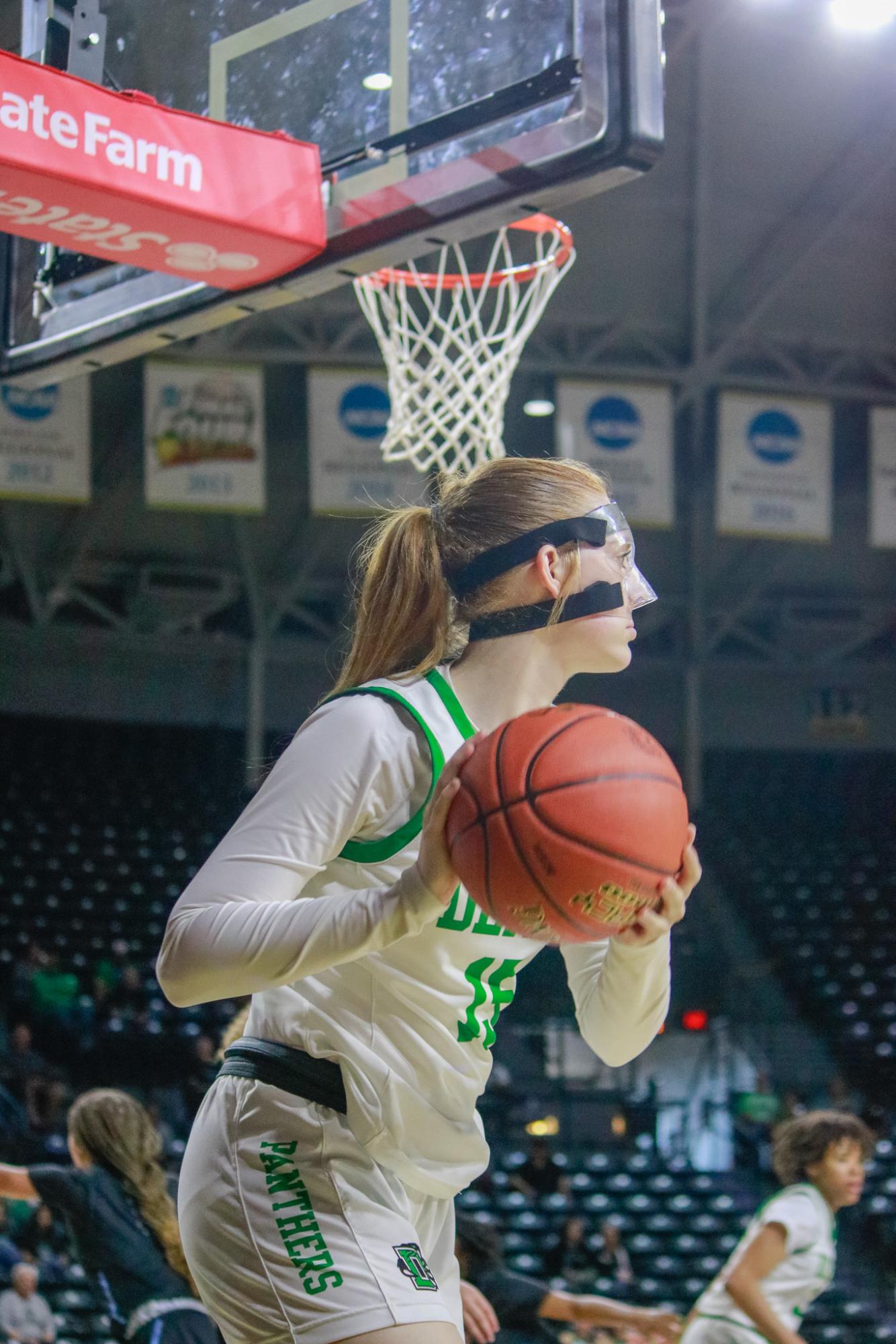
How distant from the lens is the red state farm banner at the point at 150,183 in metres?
3.05

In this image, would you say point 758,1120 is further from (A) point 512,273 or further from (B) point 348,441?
(A) point 512,273

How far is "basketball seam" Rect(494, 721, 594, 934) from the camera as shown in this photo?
2.02m

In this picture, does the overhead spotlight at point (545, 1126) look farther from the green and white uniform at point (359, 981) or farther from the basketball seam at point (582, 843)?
the basketball seam at point (582, 843)

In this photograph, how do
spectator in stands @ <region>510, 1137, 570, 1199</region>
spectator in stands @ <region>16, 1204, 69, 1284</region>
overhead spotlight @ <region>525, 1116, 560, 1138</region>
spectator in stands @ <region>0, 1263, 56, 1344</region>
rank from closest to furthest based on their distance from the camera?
spectator in stands @ <region>0, 1263, 56, 1344</region> < spectator in stands @ <region>16, 1204, 69, 1284</region> < spectator in stands @ <region>510, 1137, 570, 1199</region> < overhead spotlight @ <region>525, 1116, 560, 1138</region>

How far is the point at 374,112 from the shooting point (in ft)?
10.8

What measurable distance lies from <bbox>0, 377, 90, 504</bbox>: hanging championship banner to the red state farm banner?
10500 mm

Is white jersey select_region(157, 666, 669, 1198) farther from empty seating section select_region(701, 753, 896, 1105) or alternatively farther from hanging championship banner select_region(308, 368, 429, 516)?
empty seating section select_region(701, 753, 896, 1105)

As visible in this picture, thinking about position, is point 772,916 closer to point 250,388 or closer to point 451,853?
point 250,388

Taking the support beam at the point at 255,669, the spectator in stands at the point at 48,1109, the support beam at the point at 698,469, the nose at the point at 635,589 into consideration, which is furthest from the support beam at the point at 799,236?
the nose at the point at 635,589

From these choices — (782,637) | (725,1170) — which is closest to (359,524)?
(782,637)

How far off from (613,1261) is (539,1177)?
120 centimetres

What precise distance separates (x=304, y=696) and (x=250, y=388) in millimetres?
5600

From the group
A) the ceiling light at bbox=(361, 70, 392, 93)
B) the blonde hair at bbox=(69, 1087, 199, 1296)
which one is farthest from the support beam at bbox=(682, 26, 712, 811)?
the blonde hair at bbox=(69, 1087, 199, 1296)

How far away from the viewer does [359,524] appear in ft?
54.2
